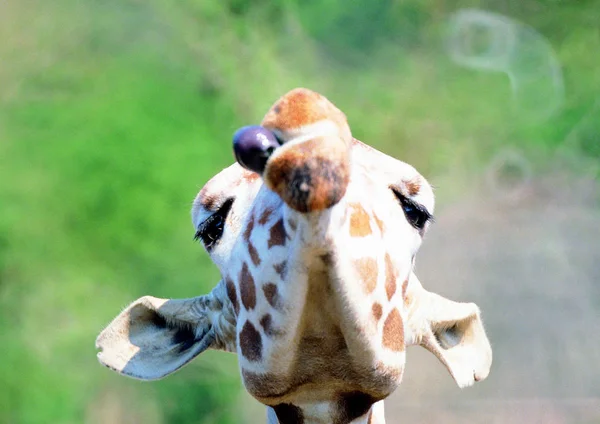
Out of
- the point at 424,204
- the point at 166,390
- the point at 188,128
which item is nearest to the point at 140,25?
the point at 188,128

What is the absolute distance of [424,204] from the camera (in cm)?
186

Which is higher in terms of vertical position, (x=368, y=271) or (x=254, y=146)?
(x=254, y=146)

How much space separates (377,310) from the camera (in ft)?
4.84

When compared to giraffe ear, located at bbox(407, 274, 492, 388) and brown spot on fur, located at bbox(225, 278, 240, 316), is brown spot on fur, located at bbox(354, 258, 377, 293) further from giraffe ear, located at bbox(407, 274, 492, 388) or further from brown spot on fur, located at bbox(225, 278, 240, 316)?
giraffe ear, located at bbox(407, 274, 492, 388)

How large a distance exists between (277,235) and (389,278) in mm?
262

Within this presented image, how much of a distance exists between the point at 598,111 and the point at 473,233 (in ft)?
5.88

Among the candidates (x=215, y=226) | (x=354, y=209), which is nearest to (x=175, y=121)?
(x=215, y=226)

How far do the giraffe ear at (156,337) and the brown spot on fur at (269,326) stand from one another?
1.75ft

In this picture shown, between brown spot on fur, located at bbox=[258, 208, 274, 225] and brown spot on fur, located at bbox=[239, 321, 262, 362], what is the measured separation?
18 cm

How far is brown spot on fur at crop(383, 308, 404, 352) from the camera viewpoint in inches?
60.1

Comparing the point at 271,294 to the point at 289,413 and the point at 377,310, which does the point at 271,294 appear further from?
the point at 289,413

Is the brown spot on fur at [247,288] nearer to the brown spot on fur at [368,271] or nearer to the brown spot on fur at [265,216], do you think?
the brown spot on fur at [265,216]

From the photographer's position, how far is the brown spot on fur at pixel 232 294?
1737 millimetres

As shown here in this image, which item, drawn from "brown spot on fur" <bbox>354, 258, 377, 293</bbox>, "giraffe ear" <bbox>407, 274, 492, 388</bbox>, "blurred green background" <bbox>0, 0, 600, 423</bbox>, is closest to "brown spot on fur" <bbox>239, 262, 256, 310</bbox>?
"brown spot on fur" <bbox>354, 258, 377, 293</bbox>
